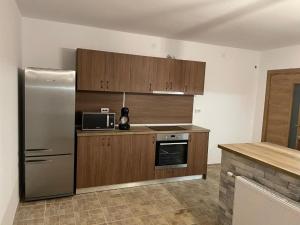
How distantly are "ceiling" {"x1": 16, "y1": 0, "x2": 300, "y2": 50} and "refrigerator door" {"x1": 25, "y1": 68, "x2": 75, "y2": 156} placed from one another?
83 cm

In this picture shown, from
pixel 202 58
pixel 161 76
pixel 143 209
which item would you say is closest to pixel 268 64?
pixel 202 58

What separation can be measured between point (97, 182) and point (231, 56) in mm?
3546

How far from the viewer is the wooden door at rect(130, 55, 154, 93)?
3.58 metres

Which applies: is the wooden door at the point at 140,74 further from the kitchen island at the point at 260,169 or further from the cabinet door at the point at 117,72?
the kitchen island at the point at 260,169

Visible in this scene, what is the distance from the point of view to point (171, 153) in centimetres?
373

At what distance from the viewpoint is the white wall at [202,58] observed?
11.3 feet

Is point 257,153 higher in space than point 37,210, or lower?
higher

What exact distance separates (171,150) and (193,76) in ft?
4.38

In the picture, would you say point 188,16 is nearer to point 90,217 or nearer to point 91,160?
point 91,160

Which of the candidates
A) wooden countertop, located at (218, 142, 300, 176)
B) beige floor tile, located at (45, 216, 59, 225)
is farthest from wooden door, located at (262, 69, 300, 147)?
beige floor tile, located at (45, 216, 59, 225)

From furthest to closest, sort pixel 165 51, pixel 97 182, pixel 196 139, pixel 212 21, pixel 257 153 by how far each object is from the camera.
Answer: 1. pixel 165 51
2. pixel 196 139
3. pixel 97 182
4. pixel 212 21
5. pixel 257 153

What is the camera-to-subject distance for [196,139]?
384 cm

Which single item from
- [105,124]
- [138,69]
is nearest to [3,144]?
[105,124]

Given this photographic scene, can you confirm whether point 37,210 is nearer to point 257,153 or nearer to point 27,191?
point 27,191
